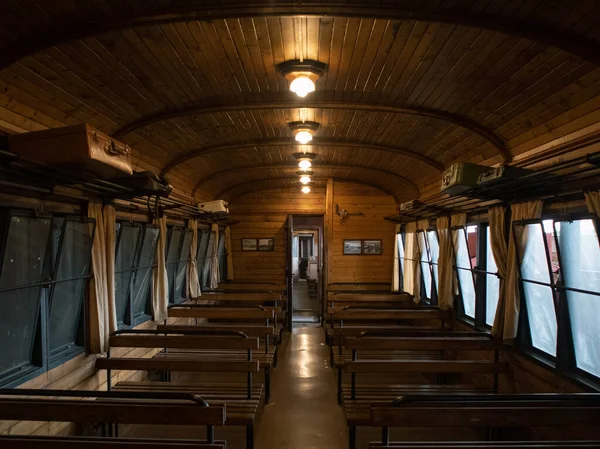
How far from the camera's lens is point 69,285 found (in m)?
3.74

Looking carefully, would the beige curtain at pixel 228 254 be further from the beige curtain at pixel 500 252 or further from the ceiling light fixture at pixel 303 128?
the beige curtain at pixel 500 252

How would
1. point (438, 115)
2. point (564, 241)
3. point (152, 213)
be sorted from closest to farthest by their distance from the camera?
point (564, 241), point (438, 115), point (152, 213)

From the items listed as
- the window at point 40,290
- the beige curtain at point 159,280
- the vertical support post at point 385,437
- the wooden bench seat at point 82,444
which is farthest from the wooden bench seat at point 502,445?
the beige curtain at point 159,280

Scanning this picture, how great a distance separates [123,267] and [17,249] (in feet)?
6.61

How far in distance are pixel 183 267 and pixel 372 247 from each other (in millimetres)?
4559

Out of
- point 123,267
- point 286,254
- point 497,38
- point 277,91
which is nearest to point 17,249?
point 123,267

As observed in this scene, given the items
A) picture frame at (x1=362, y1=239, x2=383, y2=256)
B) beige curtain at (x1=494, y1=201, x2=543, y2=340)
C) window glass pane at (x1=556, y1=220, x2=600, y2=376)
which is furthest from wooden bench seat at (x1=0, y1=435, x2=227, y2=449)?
picture frame at (x1=362, y1=239, x2=383, y2=256)

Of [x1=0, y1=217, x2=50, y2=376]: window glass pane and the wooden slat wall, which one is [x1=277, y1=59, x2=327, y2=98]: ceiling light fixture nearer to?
[x1=0, y1=217, x2=50, y2=376]: window glass pane

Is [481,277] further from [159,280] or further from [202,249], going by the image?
[202,249]

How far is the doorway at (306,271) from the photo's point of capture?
10.3 metres

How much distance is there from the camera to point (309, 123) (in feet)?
15.5

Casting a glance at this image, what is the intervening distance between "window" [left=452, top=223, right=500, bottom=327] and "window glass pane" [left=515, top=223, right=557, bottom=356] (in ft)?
2.30

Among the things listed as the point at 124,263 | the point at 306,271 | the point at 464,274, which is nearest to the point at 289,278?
the point at 464,274

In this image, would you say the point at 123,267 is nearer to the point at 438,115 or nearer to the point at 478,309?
the point at 438,115
